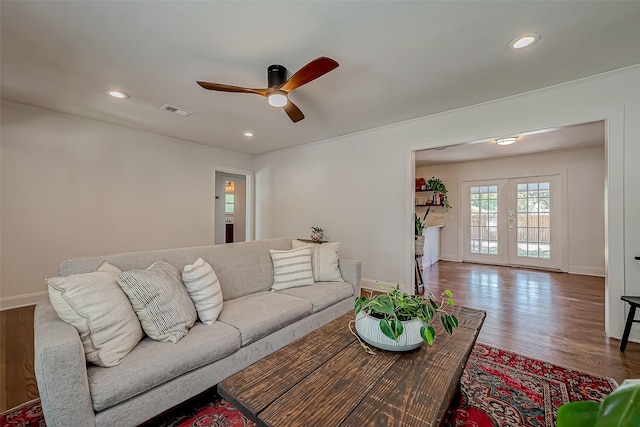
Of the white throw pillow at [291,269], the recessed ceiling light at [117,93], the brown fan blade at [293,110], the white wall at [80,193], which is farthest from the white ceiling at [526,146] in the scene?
the white wall at [80,193]

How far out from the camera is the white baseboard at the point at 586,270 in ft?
15.8

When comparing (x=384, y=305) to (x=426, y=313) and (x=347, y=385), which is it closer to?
(x=426, y=313)

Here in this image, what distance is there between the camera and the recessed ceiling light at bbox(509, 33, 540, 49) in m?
1.93

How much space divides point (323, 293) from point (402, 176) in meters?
2.13

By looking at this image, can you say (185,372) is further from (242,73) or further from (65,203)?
(65,203)

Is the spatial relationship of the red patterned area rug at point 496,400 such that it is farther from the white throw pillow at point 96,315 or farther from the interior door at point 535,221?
the interior door at point 535,221

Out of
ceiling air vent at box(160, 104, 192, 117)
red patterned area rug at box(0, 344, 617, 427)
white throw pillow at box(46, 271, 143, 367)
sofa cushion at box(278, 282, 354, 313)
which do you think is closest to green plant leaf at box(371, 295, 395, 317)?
red patterned area rug at box(0, 344, 617, 427)

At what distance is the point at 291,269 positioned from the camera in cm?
255

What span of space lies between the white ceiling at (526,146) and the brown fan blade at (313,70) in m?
2.23

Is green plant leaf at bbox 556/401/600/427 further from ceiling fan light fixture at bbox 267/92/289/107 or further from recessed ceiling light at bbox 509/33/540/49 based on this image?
recessed ceiling light at bbox 509/33/540/49

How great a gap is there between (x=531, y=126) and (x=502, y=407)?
104 inches

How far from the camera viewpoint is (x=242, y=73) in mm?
2422

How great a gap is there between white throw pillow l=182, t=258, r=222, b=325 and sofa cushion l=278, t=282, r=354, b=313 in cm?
68

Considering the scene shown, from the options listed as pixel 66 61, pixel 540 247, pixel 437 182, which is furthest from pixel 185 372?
pixel 540 247
